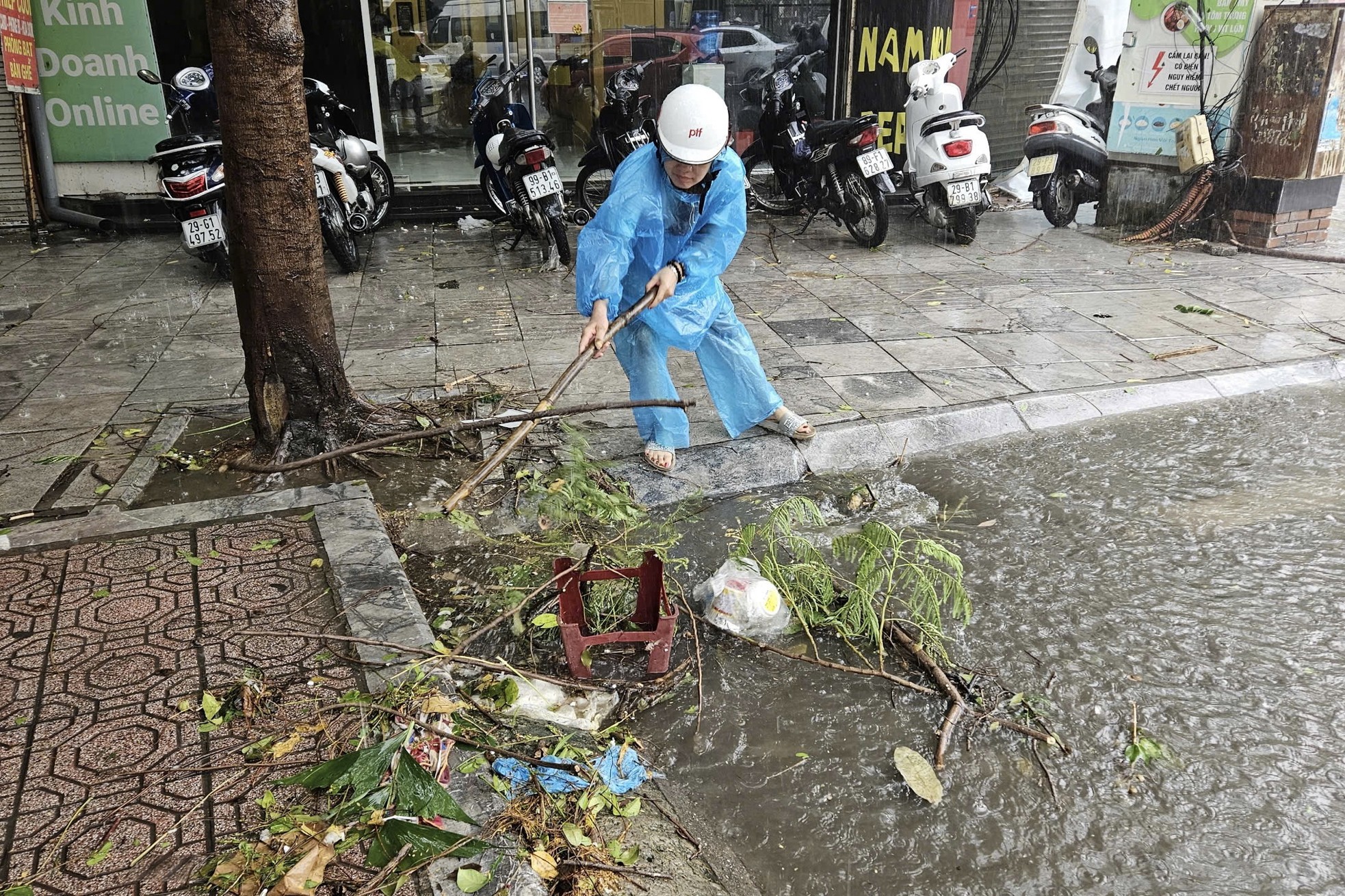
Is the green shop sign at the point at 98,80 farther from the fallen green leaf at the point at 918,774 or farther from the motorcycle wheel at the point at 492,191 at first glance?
the fallen green leaf at the point at 918,774

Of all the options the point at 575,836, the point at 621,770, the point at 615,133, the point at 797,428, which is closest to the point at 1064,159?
the point at 615,133

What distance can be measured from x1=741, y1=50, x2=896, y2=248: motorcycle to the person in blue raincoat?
3838 mm

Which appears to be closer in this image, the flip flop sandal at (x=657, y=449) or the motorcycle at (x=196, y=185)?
the flip flop sandal at (x=657, y=449)

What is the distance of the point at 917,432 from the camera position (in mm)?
4500

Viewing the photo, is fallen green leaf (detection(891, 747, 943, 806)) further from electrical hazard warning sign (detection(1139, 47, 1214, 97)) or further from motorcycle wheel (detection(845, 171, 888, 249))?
electrical hazard warning sign (detection(1139, 47, 1214, 97))

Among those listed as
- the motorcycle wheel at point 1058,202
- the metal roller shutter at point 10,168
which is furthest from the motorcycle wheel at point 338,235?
the motorcycle wheel at point 1058,202

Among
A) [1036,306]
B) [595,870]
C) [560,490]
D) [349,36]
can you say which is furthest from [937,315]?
[349,36]

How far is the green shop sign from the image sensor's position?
798cm

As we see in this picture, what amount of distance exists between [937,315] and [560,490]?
130 inches

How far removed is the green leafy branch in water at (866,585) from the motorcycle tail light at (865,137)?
16.2 feet

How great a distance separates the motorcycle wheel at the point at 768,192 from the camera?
351 inches

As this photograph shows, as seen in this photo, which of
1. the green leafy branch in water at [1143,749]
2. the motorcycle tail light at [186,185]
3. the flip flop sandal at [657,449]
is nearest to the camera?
the green leafy branch in water at [1143,749]

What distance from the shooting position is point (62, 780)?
2264 mm

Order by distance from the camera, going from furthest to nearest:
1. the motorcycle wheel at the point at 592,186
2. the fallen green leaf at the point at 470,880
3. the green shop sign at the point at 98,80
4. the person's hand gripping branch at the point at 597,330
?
the motorcycle wheel at the point at 592,186 < the green shop sign at the point at 98,80 < the person's hand gripping branch at the point at 597,330 < the fallen green leaf at the point at 470,880
